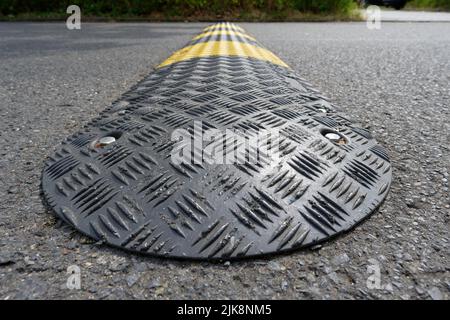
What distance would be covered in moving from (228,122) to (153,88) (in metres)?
0.88

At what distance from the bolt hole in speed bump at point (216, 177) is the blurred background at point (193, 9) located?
895 centimetres

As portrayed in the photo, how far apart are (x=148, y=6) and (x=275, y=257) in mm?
10769

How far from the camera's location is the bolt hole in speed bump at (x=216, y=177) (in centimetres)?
110

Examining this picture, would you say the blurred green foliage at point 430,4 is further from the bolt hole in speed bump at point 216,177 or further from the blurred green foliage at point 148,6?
the bolt hole in speed bump at point 216,177

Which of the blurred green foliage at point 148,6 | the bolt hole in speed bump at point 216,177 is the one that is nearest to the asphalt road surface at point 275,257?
the bolt hole in speed bump at point 216,177

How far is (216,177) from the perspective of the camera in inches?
51.1

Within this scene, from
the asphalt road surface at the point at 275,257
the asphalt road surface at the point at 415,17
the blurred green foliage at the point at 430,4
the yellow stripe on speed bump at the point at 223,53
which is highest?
the blurred green foliage at the point at 430,4

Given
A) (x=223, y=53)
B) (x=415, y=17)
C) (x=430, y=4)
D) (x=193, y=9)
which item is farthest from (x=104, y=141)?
(x=430, y=4)

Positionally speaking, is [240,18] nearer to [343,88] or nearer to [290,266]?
[343,88]

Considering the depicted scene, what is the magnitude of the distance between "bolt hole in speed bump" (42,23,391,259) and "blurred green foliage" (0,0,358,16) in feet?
30.6

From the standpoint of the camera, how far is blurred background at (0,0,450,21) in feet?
32.7

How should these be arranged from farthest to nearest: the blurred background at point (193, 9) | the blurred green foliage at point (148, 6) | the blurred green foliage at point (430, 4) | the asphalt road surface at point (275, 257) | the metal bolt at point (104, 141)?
the blurred green foliage at point (430, 4) → the blurred green foliage at point (148, 6) → the blurred background at point (193, 9) → the metal bolt at point (104, 141) → the asphalt road surface at point (275, 257)

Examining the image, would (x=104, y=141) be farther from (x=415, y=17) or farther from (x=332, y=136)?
(x=415, y=17)

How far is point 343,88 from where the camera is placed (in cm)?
290
